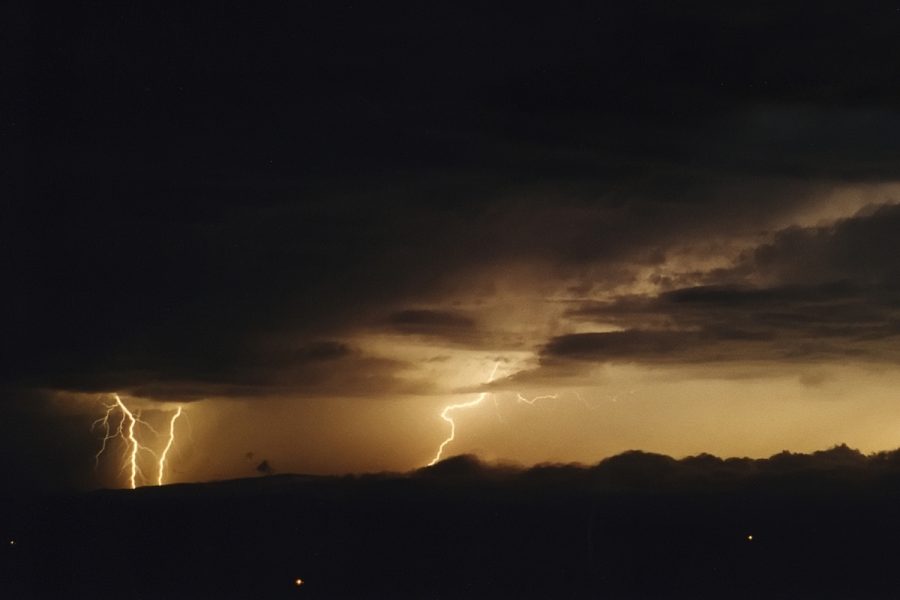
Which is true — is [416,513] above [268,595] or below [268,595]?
above

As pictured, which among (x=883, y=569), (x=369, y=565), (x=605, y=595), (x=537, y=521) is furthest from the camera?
(x=537, y=521)

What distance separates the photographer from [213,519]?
572 ft

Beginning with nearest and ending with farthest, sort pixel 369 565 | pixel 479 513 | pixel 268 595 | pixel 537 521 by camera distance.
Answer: pixel 268 595, pixel 369 565, pixel 537 521, pixel 479 513

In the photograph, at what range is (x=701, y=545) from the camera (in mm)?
170125

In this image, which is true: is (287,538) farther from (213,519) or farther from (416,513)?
(416,513)

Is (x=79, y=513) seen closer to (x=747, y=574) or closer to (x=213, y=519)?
(x=213, y=519)

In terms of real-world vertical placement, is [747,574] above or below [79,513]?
below

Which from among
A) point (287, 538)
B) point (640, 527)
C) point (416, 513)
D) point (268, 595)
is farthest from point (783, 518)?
point (268, 595)

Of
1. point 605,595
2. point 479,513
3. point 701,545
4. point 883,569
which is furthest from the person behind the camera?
point 479,513

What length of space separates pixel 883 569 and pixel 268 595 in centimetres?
7972

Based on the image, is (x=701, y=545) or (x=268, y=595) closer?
(x=268, y=595)

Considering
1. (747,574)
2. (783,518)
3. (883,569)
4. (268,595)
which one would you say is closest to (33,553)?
(268,595)

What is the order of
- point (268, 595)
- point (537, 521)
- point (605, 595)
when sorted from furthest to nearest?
1. point (537, 521)
2. point (605, 595)
3. point (268, 595)

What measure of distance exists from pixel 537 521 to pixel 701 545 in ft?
73.9
